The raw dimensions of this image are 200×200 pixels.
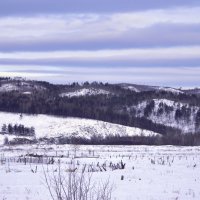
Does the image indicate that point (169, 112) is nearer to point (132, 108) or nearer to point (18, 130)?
point (132, 108)

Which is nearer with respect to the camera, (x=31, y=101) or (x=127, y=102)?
(x=31, y=101)

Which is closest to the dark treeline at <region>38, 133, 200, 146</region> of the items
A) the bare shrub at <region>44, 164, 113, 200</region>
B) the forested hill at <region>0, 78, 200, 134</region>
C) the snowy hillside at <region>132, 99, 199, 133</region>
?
the forested hill at <region>0, 78, 200, 134</region>

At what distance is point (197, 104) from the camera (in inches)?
6585

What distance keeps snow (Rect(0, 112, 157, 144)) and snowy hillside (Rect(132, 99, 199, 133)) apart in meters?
36.5

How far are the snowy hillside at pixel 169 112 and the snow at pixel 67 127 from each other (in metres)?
36.5

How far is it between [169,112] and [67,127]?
57.2 m

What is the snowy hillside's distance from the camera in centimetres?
15438

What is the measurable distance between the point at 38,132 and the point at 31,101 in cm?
4599

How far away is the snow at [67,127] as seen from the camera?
105625mm

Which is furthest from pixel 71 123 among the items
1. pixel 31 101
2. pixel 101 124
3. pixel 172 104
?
pixel 172 104

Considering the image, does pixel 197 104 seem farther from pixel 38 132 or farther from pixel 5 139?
pixel 5 139

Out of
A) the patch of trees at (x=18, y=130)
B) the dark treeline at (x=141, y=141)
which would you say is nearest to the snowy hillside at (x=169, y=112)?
the patch of trees at (x=18, y=130)

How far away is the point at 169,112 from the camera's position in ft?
531

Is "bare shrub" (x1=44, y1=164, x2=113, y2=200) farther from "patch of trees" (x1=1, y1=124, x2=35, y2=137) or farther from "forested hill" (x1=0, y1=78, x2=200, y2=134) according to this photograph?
"forested hill" (x1=0, y1=78, x2=200, y2=134)
